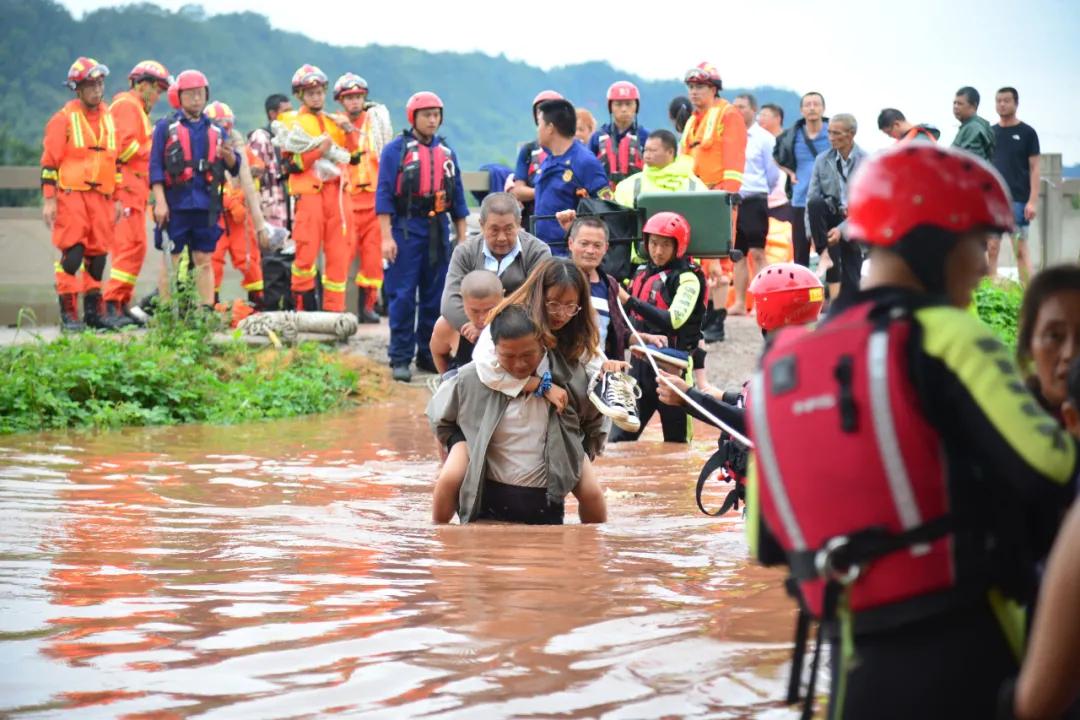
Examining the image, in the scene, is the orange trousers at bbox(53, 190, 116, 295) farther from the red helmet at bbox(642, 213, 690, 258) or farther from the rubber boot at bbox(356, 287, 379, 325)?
the red helmet at bbox(642, 213, 690, 258)

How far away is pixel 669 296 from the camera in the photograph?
10625mm

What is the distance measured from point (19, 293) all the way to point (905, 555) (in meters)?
16.7

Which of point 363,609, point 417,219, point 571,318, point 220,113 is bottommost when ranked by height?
point 363,609

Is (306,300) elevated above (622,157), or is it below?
below

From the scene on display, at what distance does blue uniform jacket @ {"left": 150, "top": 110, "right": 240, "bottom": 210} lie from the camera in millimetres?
15250

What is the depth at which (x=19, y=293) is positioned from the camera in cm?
1823

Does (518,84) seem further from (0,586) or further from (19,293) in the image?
(0,586)

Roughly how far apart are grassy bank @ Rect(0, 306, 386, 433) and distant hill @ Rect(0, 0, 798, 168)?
65.6ft

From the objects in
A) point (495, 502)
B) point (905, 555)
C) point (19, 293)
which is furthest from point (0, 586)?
point (19, 293)

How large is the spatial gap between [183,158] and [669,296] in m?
6.44

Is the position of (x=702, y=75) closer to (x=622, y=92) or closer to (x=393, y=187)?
Result: (x=622, y=92)

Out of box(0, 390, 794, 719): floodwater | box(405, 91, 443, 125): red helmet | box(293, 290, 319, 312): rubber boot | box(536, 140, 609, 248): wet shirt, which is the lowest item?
box(0, 390, 794, 719): floodwater

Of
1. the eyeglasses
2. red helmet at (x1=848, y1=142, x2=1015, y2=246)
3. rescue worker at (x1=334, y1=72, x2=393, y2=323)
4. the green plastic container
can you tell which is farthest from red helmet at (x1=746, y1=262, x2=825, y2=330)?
rescue worker at (x1=334, y1=72, x2=393, y2=323)

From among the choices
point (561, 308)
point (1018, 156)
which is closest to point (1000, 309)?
point (1018, 156)
